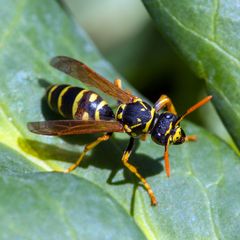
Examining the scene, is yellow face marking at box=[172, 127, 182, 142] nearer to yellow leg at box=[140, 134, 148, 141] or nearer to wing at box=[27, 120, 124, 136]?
yellow leg at box=[140, 134, 148, 141]

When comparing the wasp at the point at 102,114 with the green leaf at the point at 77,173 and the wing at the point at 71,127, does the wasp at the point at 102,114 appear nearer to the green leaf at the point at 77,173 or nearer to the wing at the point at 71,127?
the wing at the point at 71,127

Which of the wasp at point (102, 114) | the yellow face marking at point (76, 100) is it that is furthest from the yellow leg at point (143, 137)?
the yellow face marking at point (76, 100)

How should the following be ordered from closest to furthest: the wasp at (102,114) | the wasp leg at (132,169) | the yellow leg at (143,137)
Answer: the wasp leg at (132,169) → the wasp at (102,114) → the yellow leg at (143,137)

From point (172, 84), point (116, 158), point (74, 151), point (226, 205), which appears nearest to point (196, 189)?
point (226, 205)

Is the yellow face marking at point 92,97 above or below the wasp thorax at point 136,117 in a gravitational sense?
above

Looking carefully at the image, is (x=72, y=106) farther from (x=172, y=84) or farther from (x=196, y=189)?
(x=172, y=84)

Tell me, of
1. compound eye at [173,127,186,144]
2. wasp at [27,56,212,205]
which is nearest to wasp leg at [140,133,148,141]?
wasp at [27,56,212,205]

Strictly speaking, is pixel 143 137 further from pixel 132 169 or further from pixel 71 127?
pixel 71 127
